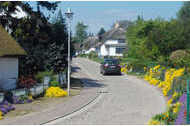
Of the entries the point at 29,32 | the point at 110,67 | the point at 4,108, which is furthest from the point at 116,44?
the point at 4,108

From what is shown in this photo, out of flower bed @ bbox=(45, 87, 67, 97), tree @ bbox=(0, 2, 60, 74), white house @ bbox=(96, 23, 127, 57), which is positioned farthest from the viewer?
white house @ bbox=(96, 23, 127, 57)

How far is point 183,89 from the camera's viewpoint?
12617 mm

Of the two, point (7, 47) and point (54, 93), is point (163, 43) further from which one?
Result: point (7, 47)

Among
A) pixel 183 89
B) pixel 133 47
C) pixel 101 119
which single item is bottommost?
pixel 101 119

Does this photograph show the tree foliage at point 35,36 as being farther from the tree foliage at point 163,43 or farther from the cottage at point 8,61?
the tree foliage at point 163,43

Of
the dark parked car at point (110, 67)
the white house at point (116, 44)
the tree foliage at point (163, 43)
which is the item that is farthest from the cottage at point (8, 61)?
the white house at point (116, 44)

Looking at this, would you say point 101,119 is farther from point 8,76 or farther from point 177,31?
point 177,31

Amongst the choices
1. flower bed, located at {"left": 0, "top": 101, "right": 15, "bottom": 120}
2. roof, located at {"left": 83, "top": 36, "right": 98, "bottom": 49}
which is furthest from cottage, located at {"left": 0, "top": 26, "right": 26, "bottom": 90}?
roof, located at {"left": 83, "top": 36, "right": 98, "bottom": 49}

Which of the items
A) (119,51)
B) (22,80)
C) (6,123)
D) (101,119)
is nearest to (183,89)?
(101,119)

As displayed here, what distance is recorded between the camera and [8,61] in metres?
15.8

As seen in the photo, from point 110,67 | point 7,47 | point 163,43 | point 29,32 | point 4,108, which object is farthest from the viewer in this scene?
point 110,67

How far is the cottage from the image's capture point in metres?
15.1

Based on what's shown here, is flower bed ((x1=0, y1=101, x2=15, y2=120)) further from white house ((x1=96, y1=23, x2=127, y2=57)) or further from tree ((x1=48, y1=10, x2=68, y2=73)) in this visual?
white house ((x1=96, y1=23, x2=127, y2=57))

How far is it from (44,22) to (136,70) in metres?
13.3
